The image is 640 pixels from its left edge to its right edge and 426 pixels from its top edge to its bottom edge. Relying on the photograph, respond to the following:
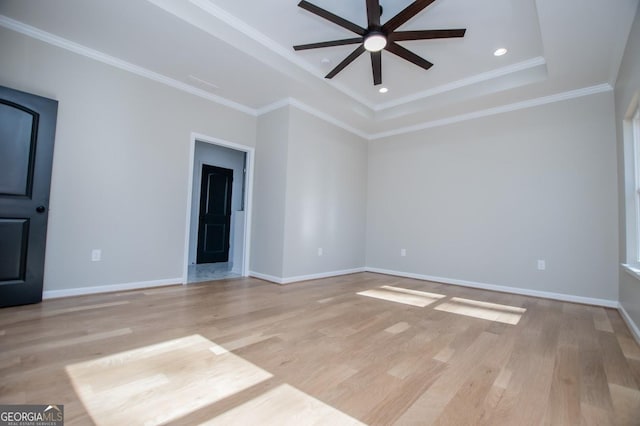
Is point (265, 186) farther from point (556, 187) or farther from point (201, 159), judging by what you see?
point (556, 187)

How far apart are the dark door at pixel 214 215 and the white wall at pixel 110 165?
2054 millimetres

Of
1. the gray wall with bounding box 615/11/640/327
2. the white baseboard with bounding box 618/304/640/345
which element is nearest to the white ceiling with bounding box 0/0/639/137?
the gray wall with bounding box 615/11/640/327

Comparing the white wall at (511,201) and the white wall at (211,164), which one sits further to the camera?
the white wall at (211,164)

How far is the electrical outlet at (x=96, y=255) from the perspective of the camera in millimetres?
2936

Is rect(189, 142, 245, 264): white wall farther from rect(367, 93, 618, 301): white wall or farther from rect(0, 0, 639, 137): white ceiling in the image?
rect(367, 93, 618, 301): white wall

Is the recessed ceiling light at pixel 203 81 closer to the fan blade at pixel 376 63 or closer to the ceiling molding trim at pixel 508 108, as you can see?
the fan blade at pixel 376 63

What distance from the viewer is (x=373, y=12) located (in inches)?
84.4

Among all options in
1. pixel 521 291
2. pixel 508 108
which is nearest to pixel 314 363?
pixel 521 291

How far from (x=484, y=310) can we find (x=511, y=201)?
65.2 inches

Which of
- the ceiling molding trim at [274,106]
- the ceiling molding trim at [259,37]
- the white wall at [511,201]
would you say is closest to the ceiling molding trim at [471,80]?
the white wall at [511,201]

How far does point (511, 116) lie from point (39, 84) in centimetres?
527

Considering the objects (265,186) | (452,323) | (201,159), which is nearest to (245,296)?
(265,186)

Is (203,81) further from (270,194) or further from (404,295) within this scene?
(404,295)

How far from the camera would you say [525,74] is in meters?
3.27
